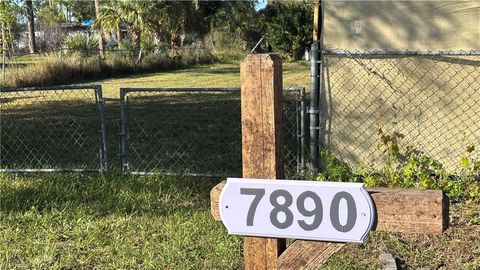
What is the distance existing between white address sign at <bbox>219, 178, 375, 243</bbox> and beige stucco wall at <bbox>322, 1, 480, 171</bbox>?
357 cm

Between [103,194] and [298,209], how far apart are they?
11.2ft

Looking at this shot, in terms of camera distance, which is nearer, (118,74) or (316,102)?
(316,102)

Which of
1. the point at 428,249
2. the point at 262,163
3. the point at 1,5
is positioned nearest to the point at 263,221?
the point at 262,163

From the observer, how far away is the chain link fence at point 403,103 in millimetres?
5246

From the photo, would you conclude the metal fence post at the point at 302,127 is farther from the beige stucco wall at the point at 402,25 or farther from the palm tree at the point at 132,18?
the palm tree at the point at 132,18

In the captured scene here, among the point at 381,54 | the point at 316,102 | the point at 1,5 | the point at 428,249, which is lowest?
the point at 428,249

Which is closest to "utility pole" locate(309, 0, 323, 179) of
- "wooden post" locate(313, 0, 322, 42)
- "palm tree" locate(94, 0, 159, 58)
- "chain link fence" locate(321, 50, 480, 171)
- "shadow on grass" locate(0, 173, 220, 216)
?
"wooden post" locate(313, 0, 322, 42)

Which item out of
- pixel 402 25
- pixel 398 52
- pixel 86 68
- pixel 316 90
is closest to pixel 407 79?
pixel 398 52

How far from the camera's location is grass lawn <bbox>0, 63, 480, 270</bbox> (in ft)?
11.8

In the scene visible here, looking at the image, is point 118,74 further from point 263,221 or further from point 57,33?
point 263,221

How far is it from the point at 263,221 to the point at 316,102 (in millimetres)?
3516

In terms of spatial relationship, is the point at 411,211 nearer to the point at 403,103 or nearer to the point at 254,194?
the point at 254,194

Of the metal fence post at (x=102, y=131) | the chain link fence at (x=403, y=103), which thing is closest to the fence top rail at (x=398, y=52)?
the chain link fence at (x=403, y=103)

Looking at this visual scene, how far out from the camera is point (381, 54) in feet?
17.2
